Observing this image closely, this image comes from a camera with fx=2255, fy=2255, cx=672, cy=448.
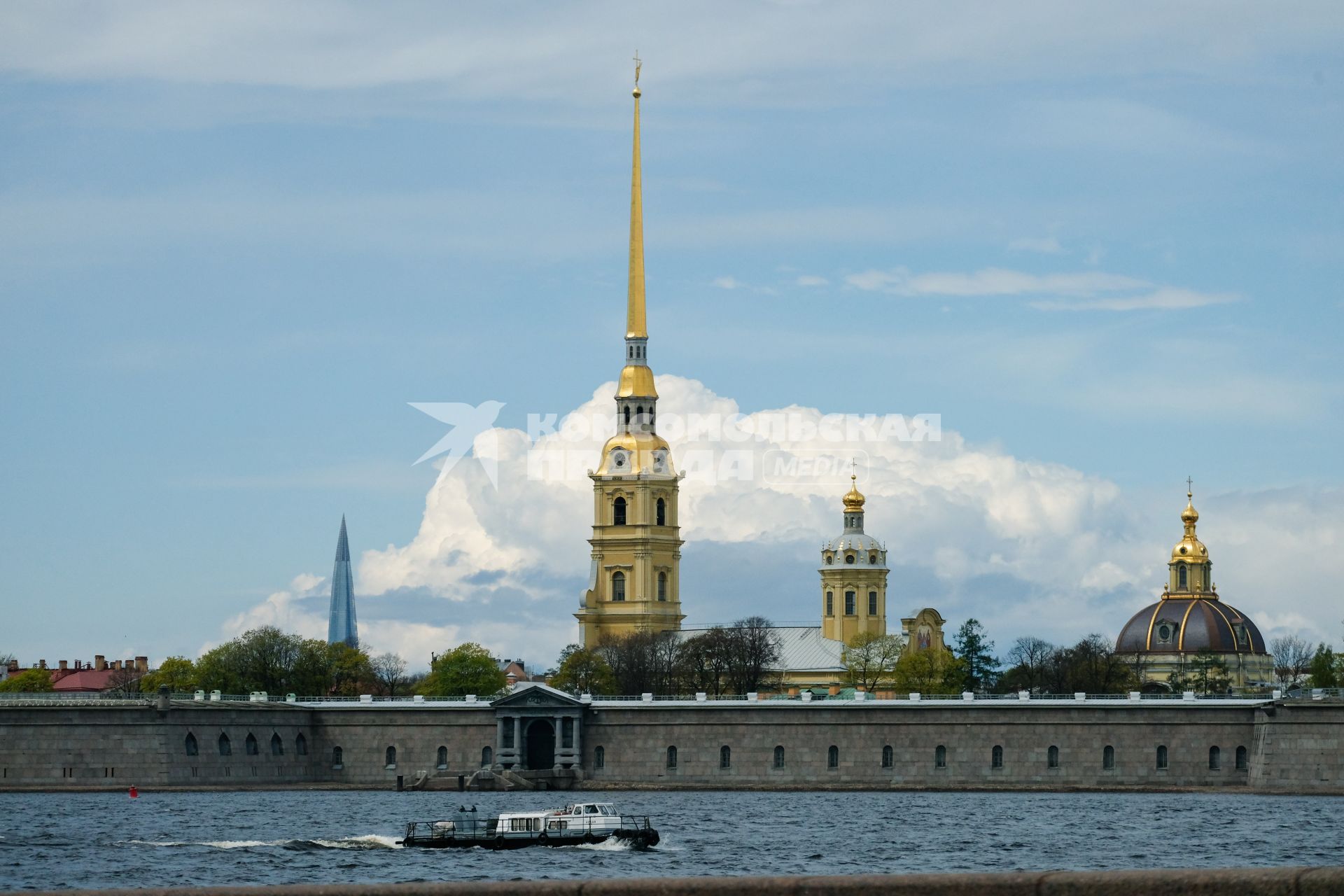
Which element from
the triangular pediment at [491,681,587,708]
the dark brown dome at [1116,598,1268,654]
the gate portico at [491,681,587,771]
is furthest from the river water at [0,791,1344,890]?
the dark brown dome at [1116,598,1268,654]

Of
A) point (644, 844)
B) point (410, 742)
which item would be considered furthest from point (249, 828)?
point (410, 742)

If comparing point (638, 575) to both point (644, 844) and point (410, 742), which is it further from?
point (644, 844)

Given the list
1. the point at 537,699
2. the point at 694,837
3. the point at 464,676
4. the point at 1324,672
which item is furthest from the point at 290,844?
the point at 1324,672

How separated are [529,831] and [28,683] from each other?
91333 millimetres

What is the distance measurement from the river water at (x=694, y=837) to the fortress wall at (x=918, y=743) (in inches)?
152

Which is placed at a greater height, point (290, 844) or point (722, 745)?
point (722, 745)

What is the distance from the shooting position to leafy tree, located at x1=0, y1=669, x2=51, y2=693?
14225 cm

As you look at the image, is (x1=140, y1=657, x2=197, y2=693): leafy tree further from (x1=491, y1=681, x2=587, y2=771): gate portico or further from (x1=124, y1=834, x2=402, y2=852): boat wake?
(x1=124, y1=834, x2=402, y2=852): boat wake

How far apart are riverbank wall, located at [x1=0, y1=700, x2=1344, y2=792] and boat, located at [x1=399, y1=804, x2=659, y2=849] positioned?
35.9 meters

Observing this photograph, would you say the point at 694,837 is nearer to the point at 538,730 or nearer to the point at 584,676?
the point at 538,730

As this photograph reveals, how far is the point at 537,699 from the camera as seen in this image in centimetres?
10156

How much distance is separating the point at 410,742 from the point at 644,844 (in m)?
46.1

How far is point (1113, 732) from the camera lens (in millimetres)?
93875

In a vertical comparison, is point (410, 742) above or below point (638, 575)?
below
